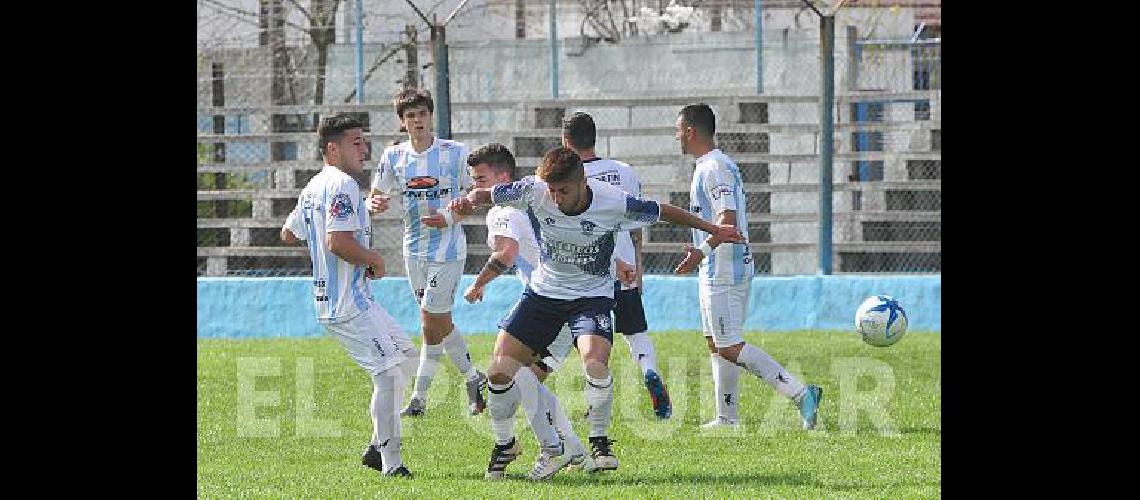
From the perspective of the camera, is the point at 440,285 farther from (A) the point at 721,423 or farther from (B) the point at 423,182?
(A) the point at 721,423

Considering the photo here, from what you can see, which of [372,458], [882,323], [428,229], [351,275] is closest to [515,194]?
[351,275]

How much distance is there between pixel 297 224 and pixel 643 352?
257 centimetres

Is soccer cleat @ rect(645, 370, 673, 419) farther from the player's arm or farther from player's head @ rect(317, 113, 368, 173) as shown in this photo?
player's head @ rect(317, 113, 368, 173)

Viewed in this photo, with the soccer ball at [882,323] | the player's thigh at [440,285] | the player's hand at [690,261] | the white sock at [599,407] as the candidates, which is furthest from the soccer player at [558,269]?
the soccer ball at [882,323]

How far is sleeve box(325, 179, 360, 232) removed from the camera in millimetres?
8508

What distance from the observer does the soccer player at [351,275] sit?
8508mm

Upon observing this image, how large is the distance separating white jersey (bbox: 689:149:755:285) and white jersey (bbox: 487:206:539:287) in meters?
0.96

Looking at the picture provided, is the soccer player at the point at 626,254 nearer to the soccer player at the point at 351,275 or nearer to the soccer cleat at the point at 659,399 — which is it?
the soccer cleat at the point at 659,399

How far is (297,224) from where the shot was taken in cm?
917
